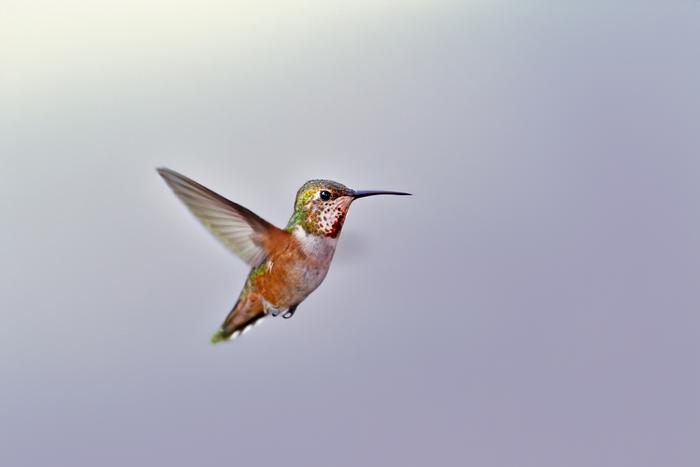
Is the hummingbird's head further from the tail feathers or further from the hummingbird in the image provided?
the tail feathers

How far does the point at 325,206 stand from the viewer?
52 centimetres

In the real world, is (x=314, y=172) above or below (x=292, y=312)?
above

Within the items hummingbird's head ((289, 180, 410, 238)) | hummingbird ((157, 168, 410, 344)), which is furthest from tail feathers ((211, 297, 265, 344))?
hummingbird's head ((289, 180, 410, 238))

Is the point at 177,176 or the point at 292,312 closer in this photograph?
the point at 177,176

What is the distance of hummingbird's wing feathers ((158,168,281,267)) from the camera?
49 cm

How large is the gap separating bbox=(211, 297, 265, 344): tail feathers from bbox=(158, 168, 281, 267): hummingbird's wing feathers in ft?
0.16

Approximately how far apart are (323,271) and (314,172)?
109mm

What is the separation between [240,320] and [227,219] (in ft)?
0.39

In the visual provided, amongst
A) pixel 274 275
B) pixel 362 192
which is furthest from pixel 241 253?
pixel 362 192

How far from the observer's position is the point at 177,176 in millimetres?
470

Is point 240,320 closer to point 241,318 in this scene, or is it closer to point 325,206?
point 241,318

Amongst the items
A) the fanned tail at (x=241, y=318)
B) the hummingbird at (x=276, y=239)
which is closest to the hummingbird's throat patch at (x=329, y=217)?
the hummingbird at (x=276, y=239)

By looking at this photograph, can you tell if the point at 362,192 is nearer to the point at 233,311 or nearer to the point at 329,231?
the point at 329,231

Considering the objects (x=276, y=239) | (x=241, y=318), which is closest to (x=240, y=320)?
(x=241, y=318)
